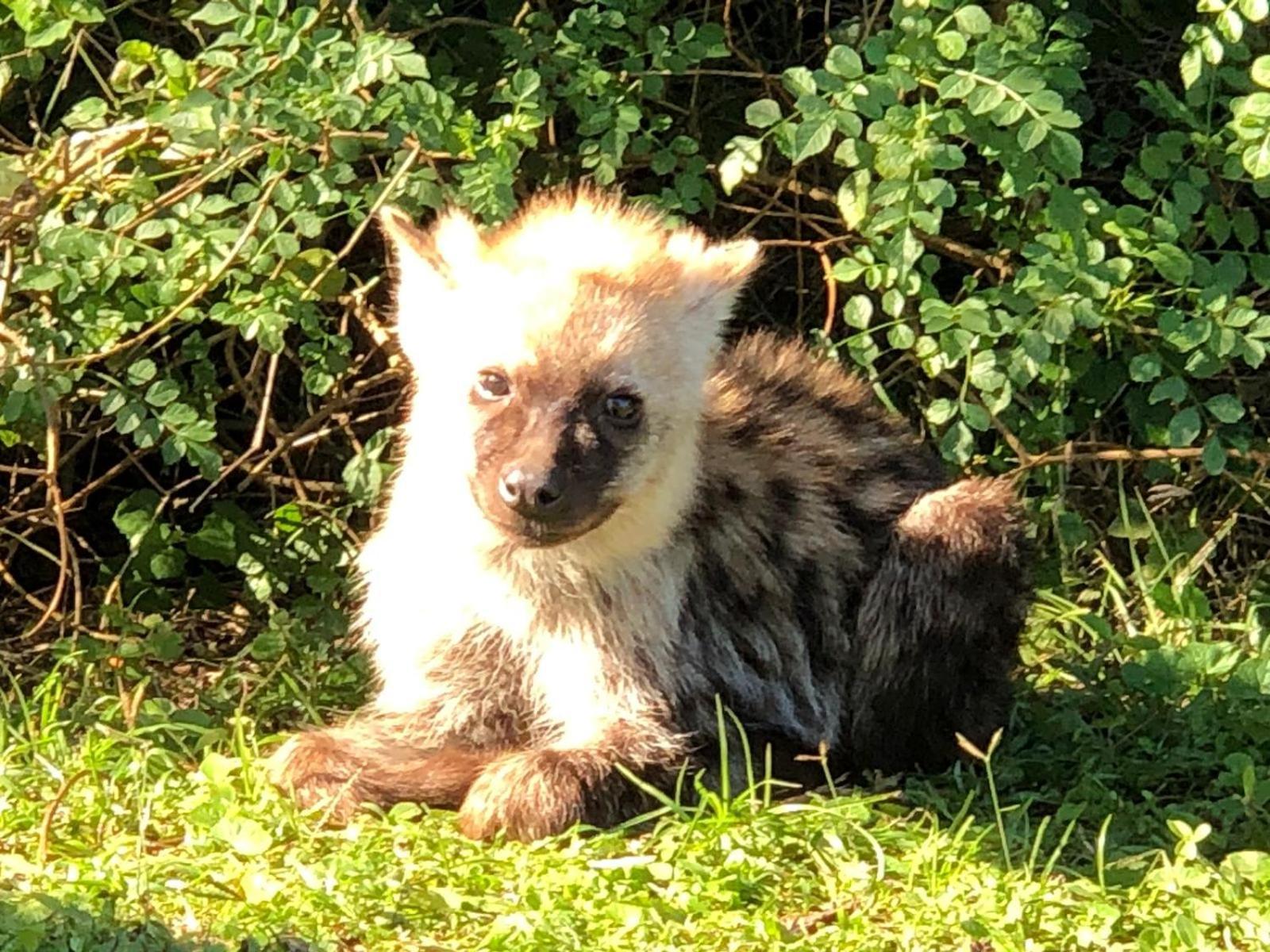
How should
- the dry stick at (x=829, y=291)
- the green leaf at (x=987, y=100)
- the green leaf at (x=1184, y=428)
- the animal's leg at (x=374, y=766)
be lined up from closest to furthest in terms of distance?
1. the animal's leg at (x=374, y=766)
2. the green leaf at (x=987, y=100)
3. the green leaf at (x=1184, y=428)
4. the dry stick at (x=829, y=291)

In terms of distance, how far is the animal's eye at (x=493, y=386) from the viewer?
438 cm

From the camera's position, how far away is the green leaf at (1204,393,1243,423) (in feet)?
17.3

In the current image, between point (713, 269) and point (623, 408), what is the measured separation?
0.47 metres

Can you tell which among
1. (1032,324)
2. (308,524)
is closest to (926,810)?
(1032,324)

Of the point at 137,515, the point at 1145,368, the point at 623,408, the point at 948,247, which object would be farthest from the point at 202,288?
the point at 1145,368

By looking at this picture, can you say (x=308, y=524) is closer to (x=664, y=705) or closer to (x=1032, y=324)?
(x=664, y=705)

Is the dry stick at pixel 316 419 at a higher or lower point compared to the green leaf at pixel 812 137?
lower

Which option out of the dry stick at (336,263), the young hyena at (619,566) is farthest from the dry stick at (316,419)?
the young hyena at (619,566)

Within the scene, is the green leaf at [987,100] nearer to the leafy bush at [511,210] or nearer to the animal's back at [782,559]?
the leafy bush at [511,210]

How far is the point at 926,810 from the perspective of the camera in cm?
433

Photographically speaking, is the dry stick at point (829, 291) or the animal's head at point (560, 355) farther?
the dry stick at point (829, 291)

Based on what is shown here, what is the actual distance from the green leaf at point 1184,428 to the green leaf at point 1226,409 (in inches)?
1.9

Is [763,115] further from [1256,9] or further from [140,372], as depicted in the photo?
[140,372]

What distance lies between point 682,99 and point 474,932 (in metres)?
2.92
